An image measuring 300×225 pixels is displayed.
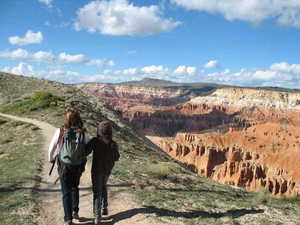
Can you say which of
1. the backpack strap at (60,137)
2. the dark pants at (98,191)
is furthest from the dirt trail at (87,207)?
the backpack strap at (60,137)

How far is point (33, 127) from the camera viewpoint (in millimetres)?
19844

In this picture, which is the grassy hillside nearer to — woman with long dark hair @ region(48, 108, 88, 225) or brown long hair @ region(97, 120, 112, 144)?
woman with long dark hair @ region(48, 108, 88, 225)

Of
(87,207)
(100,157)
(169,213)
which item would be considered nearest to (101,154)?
(100,157)

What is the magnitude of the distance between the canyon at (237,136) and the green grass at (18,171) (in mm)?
8552

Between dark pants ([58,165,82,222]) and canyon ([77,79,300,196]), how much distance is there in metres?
9.14

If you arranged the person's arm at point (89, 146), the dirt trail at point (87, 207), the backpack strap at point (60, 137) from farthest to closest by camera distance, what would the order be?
the dirt trail at point (87, 207), the person's arm at point (89, 146), the backpack strap at point (60, 137)

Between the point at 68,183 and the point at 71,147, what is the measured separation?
2.49ft

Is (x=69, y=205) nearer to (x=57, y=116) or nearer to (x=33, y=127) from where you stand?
(x=33, y=127)

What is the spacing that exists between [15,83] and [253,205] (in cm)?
4036

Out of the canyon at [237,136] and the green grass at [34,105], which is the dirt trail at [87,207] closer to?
the canyon at [237,136]

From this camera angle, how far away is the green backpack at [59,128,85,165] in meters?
6.74

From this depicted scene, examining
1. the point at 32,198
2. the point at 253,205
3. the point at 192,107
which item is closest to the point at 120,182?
the point at 32,198

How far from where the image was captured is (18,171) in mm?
11773

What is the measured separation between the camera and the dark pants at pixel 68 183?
271 inches
